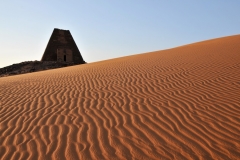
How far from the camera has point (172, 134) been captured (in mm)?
4250

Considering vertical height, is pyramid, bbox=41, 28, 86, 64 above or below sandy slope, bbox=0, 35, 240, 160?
above

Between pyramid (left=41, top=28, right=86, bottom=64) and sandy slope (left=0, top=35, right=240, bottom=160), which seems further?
pyramid (left=41, top=28, right=86, bottom=64)

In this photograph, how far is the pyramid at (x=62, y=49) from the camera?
1735 inches

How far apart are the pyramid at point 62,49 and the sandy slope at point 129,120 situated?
3607cm

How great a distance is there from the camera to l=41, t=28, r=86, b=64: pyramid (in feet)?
145

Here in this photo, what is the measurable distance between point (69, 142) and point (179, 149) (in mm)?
1726

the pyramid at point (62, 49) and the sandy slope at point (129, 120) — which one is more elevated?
the pyramid at point (62, 49)

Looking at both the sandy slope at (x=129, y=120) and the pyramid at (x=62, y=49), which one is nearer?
the sandy slope at (x=129, y=120)

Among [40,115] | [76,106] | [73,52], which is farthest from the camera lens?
[73,52]

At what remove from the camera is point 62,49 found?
4438 cm

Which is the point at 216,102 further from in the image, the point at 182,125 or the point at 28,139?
the point at 28,139

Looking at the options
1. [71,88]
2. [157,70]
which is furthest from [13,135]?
[157,70]

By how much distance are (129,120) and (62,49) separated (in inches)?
1616

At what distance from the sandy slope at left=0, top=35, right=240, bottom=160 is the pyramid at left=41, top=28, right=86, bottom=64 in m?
36.1
